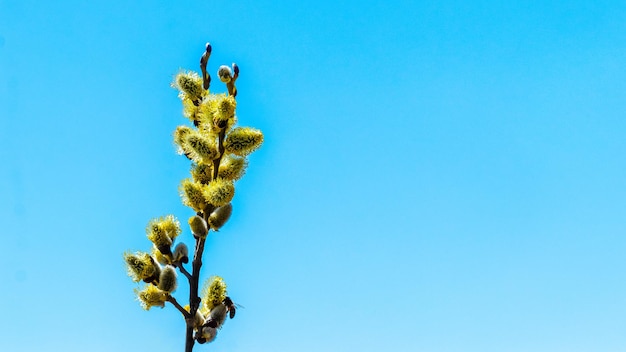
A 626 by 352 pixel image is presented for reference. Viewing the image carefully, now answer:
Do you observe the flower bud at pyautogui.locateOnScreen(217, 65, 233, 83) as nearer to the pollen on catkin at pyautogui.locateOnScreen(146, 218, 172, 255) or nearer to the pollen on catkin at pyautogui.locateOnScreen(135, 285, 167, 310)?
the pollen on catkin at pyautogui.locateOnScreen(146, 218, 172, 255)

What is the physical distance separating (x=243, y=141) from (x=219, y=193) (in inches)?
23.6

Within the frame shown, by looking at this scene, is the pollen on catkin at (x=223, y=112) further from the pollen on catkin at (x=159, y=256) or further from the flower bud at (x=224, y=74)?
the pollen on catkin at (x=159, y=256)

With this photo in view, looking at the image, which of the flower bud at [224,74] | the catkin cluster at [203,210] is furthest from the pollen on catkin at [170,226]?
the flower bud at [224,74]

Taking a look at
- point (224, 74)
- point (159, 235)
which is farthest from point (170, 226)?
point (224, 74)

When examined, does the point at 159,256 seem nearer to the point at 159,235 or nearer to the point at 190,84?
the point at 159,235

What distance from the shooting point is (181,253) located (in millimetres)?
6387

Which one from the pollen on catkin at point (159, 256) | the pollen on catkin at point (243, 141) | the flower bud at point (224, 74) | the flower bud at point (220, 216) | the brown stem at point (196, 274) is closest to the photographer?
the brown stem at point (196, 274)

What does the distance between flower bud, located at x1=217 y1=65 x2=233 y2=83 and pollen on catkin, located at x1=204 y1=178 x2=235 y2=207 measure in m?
1.06

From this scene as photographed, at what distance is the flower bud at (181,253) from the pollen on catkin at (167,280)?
148 millimetres

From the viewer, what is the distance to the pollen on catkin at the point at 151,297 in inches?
249

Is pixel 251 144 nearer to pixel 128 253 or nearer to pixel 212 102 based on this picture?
pixel 212 102

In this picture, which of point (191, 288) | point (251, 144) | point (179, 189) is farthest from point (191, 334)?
point (251, 144)

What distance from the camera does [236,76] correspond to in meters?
6.83

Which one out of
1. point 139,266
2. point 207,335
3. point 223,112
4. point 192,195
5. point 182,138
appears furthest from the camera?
point 182,138
